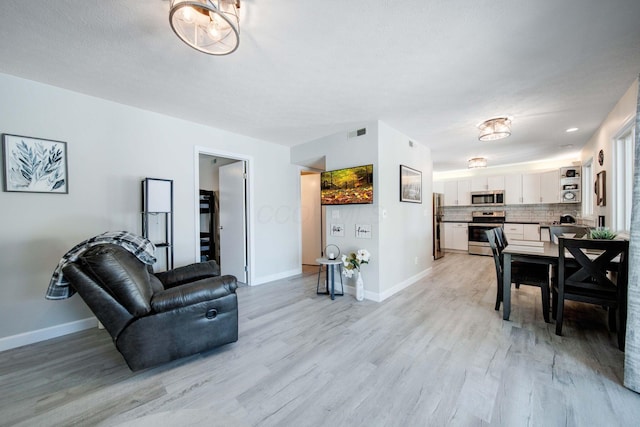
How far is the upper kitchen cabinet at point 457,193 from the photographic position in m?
6.88

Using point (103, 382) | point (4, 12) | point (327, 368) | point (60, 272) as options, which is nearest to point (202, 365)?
point (103, 382)

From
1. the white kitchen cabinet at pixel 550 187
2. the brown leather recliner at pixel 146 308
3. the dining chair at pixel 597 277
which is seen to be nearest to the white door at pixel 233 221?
the brown leather recliner at pixel 146 308

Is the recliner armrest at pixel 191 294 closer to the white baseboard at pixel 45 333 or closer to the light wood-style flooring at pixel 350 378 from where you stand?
the light wood-style flooring at pixel 350 378

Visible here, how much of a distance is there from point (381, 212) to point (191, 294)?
242 centimetres

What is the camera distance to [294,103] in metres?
2.79

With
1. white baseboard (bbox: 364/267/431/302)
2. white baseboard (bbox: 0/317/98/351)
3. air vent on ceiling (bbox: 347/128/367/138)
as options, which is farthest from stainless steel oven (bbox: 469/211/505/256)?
white baseboard (bbox: 0/317/98/351)

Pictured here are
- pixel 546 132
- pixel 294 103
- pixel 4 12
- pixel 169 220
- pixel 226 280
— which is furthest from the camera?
pixel 546 132

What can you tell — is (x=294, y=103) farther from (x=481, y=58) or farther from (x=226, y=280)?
(x=226, y=280)

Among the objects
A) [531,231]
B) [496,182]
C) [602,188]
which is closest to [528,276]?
[602,188]

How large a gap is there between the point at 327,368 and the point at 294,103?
2.62 metres

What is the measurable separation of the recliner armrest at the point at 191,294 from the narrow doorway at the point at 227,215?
1819mm

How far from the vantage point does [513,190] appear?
620 cm

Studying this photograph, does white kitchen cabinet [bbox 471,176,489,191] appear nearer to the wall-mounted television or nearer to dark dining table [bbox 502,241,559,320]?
dark dining table [bbox 502,241,559,320]

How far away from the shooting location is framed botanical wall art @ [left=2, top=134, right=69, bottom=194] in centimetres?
223
